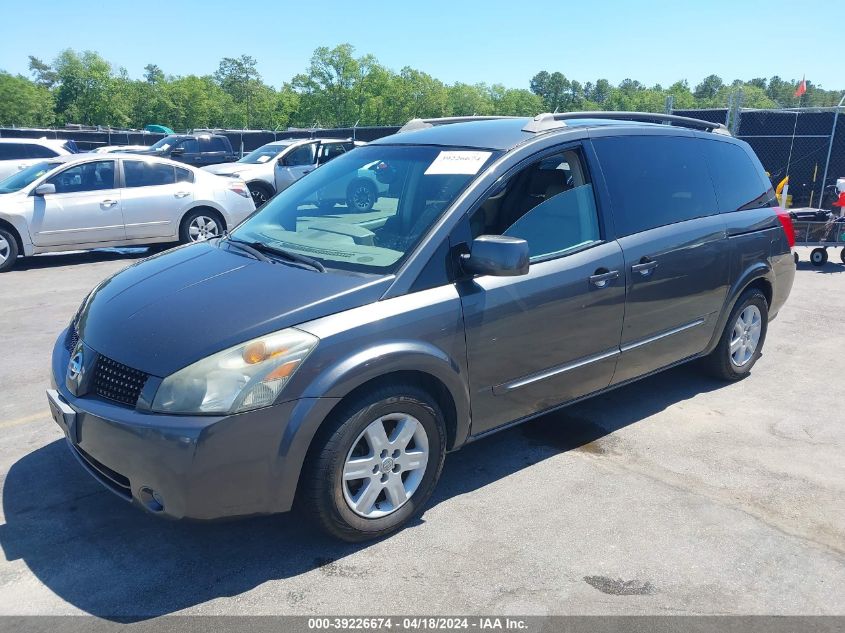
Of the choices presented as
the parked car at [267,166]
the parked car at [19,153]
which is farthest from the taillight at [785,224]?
the parked car at [19,153]

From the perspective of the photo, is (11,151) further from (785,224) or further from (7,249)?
(785,224)

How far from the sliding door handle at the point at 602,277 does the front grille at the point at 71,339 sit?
270 centimetres

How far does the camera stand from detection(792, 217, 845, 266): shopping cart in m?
10.1

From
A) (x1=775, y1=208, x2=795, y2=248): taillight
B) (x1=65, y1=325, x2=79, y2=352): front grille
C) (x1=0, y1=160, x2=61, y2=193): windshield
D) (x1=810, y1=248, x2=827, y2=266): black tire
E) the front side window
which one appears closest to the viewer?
(x1=65, y1=325, x2=79, y2=352): front grille

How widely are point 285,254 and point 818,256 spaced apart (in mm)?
9189

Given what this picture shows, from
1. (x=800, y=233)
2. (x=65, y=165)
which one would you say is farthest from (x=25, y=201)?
(x=800, y=233)

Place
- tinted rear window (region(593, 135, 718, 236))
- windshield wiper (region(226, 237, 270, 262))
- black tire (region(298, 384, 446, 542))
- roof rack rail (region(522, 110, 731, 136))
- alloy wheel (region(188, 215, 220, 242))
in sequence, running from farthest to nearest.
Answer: alloy wheel (region(188, 215, 220, 242)) → tinted rear window (region(593, 135, 718, 236)) → roof rack rail (region(522, 110, 731, 136)) → windshield wiper (region(226, 237, 270, 262)) → black tire (region(298, 384, 446, 542))

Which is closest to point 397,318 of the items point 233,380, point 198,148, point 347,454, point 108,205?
point 347,454

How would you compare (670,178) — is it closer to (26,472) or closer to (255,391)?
(255,391)

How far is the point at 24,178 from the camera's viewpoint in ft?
34.8

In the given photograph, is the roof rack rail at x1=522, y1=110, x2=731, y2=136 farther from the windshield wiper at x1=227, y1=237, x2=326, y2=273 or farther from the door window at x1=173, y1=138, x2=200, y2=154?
the door window at x1=173, y1=138, x2=200, y2=154

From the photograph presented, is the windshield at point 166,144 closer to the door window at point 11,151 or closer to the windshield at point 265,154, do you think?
the windshield at point 265,154

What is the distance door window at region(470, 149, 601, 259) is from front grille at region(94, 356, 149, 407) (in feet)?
5.69

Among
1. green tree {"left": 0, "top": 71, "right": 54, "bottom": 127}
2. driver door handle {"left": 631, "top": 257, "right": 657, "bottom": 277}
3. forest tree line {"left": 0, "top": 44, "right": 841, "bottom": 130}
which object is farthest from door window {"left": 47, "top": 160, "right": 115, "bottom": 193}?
green tree {"left": 0, "top": 71, "right": 54, "bottom": 127}
